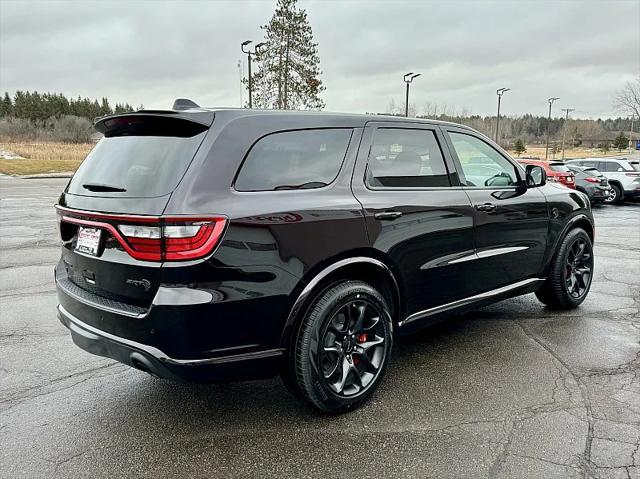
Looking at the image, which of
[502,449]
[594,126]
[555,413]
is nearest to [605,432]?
[555,413]

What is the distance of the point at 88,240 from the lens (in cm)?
278

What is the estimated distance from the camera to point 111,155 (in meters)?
3.03

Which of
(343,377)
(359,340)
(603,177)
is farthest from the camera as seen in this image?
(603,177)

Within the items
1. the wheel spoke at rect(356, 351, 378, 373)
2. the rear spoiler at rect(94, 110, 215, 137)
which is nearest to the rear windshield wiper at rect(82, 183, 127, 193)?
the rear spoiler at rect(94, 110, 215, 137)

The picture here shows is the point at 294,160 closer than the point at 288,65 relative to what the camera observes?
Yes

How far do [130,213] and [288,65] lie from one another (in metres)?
29.7

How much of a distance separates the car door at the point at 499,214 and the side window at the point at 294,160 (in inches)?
46.3

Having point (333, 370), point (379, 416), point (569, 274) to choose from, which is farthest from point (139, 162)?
point (569, 274)

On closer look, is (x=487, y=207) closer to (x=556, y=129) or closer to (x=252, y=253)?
(x=252, y=253)

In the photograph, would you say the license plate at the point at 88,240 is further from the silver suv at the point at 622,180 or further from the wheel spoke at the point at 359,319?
the silver suv at the point at 622,180

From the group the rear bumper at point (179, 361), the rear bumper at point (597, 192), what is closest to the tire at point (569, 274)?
the rear bumper at point (179, 361)

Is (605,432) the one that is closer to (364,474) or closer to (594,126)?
(364,474)

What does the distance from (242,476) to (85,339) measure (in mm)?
1157

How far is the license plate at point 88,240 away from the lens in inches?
107
